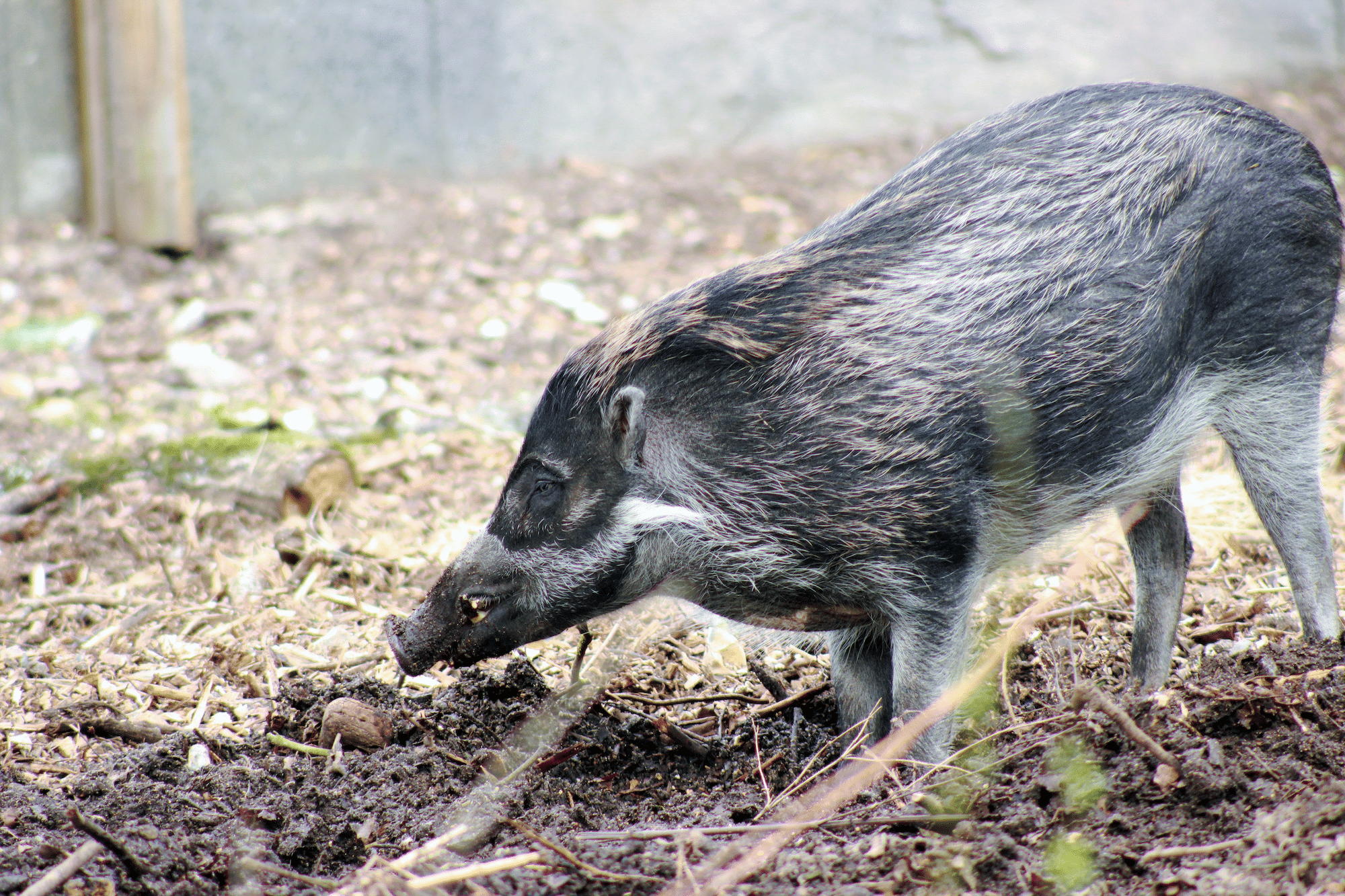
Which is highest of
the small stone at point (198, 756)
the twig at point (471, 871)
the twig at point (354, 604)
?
the twig at point (471, 871)

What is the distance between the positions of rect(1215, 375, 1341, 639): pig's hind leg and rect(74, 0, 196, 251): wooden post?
6.61 m

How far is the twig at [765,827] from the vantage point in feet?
7.97

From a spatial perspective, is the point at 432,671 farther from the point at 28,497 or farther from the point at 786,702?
the point at 28,497

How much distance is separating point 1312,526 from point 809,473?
1.66 meters

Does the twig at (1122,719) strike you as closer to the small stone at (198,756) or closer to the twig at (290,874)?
the twig at (290,874)

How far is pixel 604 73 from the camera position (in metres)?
9.41

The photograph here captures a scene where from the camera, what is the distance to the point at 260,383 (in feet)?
22.3

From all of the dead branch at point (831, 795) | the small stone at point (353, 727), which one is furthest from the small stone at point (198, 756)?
the dead branch at point (831, 795)

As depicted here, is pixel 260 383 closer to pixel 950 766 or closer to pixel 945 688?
pixel 945 688

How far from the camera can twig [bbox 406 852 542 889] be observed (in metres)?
2.16

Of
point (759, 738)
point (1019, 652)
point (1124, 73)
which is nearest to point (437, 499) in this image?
point (759, 738)

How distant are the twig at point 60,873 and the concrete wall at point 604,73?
6.92 meters

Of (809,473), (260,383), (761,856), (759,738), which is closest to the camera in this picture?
(761,856)

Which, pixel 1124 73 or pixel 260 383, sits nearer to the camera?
pixel 260 383
